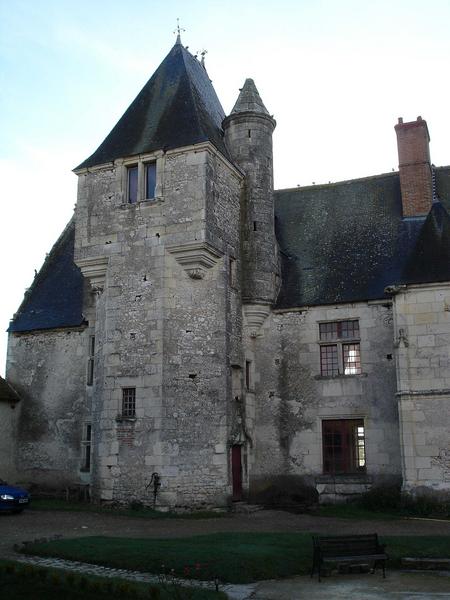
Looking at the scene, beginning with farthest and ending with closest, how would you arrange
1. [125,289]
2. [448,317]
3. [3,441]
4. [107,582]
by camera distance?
[3,441] → [125,289] → [448,317] → [107,582]

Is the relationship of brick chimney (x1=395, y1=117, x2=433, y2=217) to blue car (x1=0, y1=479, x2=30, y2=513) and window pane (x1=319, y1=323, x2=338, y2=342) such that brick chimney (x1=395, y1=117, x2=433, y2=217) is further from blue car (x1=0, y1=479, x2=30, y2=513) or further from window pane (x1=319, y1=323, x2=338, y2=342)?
blue car (x1=0, y1=479, x2=30, y2=513)

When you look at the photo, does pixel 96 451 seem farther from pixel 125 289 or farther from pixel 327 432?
pixel 327 432

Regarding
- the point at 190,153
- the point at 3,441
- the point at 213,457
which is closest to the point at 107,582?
the point at 213,457

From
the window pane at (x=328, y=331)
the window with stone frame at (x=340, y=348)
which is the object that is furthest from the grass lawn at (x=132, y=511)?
the window pane at (x=328, y=331)

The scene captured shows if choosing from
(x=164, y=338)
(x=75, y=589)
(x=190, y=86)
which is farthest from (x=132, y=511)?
(x=190, y=86)

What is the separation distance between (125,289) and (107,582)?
11.1 metres

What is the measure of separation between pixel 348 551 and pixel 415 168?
46.2ft

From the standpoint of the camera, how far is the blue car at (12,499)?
54.0 ft

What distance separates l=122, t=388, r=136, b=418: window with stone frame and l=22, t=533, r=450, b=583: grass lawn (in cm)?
589

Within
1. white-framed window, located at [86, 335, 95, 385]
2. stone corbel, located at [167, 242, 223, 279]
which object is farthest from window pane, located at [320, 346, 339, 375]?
white-framed window, located at [86, 335, 95, 385]

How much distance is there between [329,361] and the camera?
19.2 meters

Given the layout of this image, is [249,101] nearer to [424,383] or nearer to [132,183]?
[132,183]

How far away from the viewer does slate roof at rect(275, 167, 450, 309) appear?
59.4ft

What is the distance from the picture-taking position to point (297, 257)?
21.2 m
